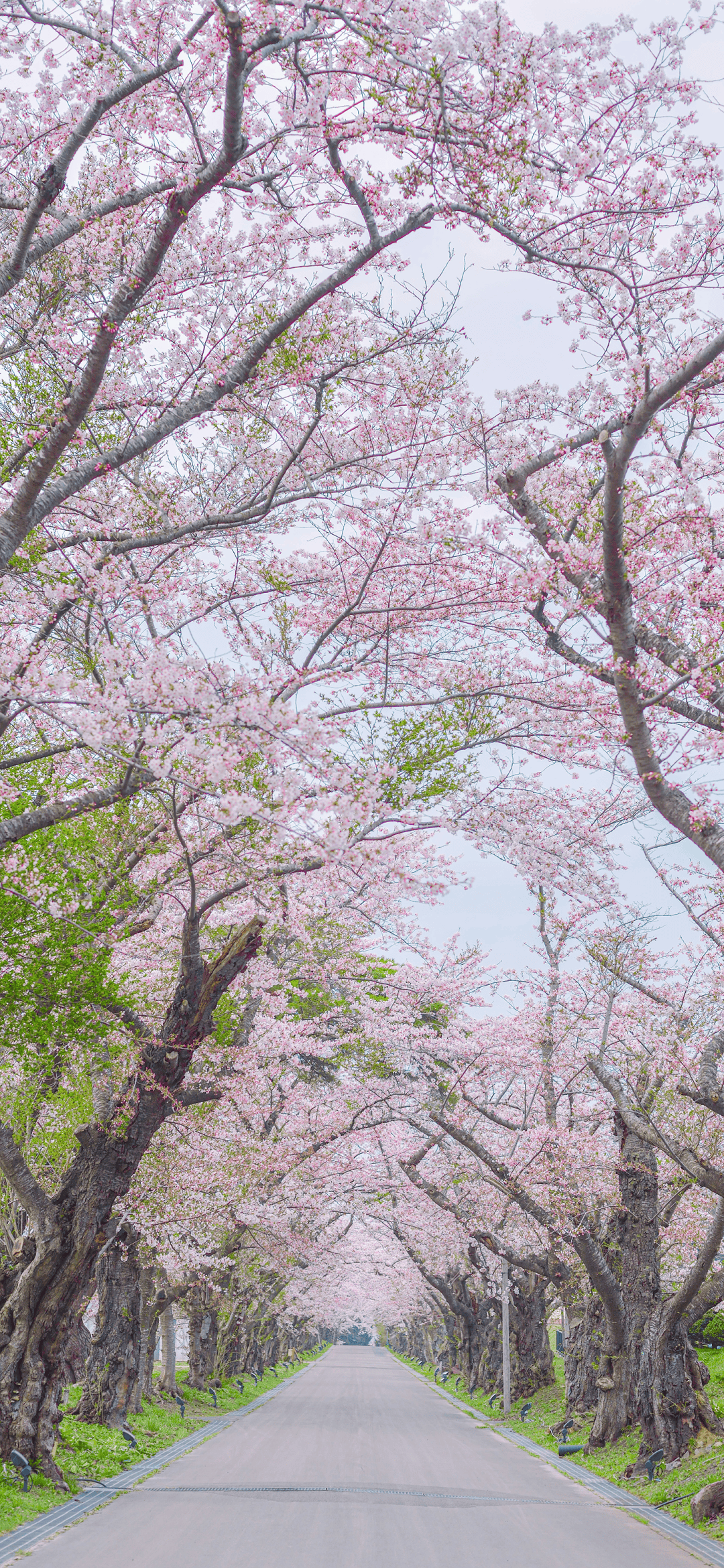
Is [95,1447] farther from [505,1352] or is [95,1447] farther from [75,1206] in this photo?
[505,1352]

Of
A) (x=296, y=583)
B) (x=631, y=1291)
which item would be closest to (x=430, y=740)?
(x=296, y=583)

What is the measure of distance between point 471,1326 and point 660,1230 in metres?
17.1

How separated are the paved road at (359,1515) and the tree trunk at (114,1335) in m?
1.45

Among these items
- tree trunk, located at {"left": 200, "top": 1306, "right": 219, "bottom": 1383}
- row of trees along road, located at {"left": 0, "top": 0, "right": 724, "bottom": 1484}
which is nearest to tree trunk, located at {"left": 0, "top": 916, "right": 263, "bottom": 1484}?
row of trees along road, located at {"left": 0, "top": 0, "right": 724, "bottom": 1484}

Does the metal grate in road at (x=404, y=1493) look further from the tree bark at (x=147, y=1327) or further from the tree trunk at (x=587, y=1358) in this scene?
the tree bark at (x=147, y=1327)

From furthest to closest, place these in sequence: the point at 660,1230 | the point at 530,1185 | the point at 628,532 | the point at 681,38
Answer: the point at 530,1185 → the point at 660,1230 → the point at 628,532 → the point at 681,38

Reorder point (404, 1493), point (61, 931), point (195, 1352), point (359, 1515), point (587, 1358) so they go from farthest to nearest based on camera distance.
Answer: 1. point (195, 1352)
2. point (587, 1358)
3. point (404, 1493)
4. point (359, 1515)
5. point (61, 931)

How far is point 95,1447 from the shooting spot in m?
12.8

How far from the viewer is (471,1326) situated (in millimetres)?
29547

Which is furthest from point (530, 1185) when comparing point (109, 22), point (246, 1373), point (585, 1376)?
point (246, 1373)

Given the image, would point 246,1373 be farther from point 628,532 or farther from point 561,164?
point 561,164

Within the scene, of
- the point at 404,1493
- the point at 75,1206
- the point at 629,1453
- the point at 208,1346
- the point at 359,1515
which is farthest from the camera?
the point at 208,1346

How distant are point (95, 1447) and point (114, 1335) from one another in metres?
2.39

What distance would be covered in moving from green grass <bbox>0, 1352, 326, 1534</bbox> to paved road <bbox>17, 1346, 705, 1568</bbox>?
54cm
